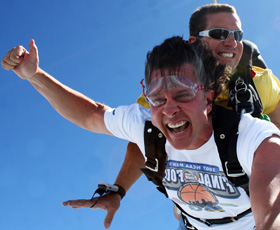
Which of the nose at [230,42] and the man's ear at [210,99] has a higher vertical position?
the nose at [230,42]

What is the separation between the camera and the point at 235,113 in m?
1.95

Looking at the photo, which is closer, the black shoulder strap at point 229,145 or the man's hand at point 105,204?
the black shoulder strap at point 229,145

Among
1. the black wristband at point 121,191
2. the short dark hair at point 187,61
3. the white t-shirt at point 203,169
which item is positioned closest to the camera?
the white t-shirt at point 203,169

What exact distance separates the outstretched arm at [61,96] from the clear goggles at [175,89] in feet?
2.46

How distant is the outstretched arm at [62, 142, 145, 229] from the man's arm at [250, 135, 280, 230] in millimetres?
1304

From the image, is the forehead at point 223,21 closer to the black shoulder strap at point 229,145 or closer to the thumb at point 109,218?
the black shoulder strap at point 229,145

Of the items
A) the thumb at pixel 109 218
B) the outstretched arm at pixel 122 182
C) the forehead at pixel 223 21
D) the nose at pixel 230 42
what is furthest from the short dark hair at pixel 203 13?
the thumb at pixel 109 218

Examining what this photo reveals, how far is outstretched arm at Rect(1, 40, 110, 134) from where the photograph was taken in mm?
2566

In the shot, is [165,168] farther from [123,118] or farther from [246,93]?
[246,93]

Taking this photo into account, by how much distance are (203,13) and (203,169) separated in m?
1.61

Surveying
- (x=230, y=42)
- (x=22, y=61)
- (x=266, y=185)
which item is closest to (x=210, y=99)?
(x=230, y=42)

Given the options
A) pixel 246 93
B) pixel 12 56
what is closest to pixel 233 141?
pixel 246 93

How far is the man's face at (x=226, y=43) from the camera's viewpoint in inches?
101

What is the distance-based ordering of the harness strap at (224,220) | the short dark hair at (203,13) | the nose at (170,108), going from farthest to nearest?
the short dark hair at (203,13)
the harness strap at (224,220)
the nose at (170,108)
